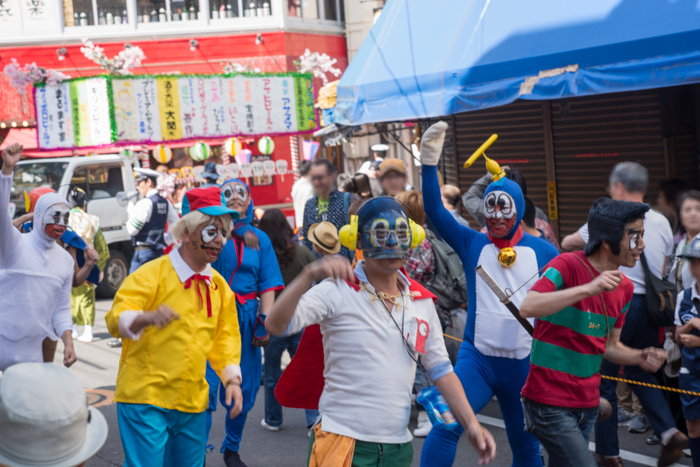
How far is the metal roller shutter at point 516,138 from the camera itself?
8.92 m

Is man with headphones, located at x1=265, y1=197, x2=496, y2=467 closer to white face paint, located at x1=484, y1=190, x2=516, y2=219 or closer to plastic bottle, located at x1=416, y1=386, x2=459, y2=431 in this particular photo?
plastic bottle, located at x1=416, y1=386, x2=459, y2=431

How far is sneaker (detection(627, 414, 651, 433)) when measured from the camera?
575 cm

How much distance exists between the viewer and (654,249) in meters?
5.18

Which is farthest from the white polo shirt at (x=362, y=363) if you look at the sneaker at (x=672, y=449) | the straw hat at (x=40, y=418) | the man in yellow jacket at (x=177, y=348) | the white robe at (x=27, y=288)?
the sneaker at (x=672, y=449)

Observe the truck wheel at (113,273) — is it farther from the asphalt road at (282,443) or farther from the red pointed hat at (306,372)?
the red pointed hat at (306,372)

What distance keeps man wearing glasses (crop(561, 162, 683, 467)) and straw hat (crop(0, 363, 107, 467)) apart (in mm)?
3954

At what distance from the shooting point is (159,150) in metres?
16.8

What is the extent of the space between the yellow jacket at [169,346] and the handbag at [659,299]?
2.92 m

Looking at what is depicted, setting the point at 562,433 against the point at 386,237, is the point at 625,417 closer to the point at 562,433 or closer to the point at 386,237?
the point at 562,433

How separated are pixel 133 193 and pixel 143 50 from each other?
9.98 metres

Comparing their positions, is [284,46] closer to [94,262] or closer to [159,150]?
[159,150]

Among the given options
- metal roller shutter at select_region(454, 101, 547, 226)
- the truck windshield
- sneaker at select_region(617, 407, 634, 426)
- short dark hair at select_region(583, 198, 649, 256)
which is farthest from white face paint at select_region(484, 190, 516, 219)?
the truck windshield

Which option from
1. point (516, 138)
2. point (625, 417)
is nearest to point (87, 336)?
point (516, 138)

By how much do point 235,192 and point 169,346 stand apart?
2.20 meters
